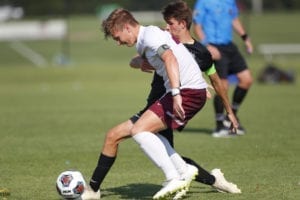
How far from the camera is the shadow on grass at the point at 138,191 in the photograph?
7.91 m

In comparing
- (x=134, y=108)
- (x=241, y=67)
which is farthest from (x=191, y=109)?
(x=134, y=108)

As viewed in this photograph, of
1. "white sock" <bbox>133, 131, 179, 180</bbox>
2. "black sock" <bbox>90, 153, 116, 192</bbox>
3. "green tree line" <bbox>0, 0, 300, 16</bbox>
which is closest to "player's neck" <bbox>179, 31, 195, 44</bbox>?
"white sock" <bbox>133, 131, 179, 180</bbox>

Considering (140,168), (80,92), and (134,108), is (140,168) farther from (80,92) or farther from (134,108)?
(80,92)

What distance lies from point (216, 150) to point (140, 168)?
1813 millimetres

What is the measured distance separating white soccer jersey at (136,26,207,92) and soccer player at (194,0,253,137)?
5488mm

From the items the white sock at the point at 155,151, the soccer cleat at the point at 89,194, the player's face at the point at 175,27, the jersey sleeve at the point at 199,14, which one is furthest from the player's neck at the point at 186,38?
the jersey sleeve at the point at 199,14

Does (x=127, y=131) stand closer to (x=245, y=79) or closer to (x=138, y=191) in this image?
(x=138, y=191)

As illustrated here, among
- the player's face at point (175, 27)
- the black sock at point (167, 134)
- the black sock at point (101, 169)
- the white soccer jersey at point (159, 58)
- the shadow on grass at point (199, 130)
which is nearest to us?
the white soccer jersey at point (159, 58)

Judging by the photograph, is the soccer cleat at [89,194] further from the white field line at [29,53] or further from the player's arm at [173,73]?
the white field line at [29,53]

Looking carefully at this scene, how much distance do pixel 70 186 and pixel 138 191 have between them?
0.97 meters

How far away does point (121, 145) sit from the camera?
39.5ft

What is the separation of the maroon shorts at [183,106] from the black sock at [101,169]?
0.68 m

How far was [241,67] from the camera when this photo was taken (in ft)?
43.4

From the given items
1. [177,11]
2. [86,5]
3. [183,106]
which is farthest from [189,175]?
[86,5]
